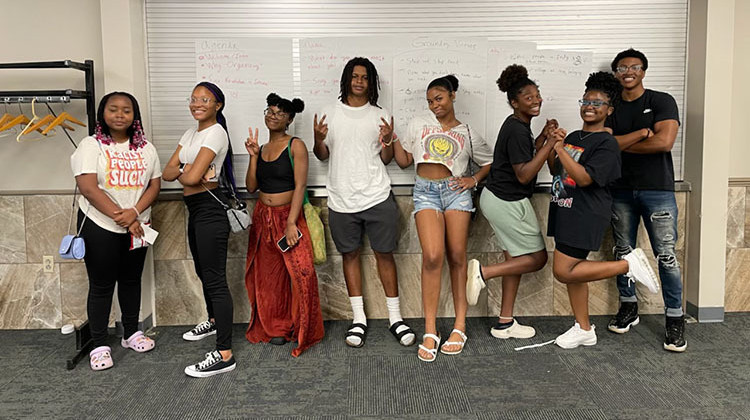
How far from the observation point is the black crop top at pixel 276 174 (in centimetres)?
330

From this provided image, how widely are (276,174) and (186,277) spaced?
3.20ft

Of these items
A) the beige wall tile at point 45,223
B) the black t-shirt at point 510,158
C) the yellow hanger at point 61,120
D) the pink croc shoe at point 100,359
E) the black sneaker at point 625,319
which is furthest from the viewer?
the beige wall tile at point 45,223

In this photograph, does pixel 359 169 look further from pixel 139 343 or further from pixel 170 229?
pixel 139 343

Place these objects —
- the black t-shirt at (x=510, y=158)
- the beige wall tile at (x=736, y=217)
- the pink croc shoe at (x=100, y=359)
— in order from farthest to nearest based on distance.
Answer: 1. the beige wall tile at (x=736, y=217)
2. the black t-shirt at (x=510, y=158)
3. the pink croc shoe at (x=100, y=359)

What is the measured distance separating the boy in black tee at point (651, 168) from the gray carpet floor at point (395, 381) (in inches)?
12.9

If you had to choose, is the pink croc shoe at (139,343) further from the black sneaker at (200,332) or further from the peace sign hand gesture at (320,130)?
the peace sign hand gesture at (320,130)

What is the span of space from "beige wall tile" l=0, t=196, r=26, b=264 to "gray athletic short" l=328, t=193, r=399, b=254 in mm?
1899

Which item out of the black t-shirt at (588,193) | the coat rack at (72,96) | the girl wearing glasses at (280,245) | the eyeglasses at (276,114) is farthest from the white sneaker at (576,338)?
the coat rack at (72,96)

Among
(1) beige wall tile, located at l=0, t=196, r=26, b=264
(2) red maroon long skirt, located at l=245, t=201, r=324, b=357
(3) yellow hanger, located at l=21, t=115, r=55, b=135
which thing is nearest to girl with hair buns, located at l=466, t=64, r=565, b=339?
(2) red maroon long skirt, located at l=245, t=201, r=324, b=357

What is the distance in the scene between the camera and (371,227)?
11.3ft

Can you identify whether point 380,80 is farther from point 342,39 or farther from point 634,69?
point 634,69

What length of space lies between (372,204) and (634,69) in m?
1.60

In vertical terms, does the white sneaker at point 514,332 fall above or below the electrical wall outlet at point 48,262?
below

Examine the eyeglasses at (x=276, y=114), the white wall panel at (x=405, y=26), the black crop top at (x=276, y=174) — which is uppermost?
the white wall panel at (x=405, y=26)
